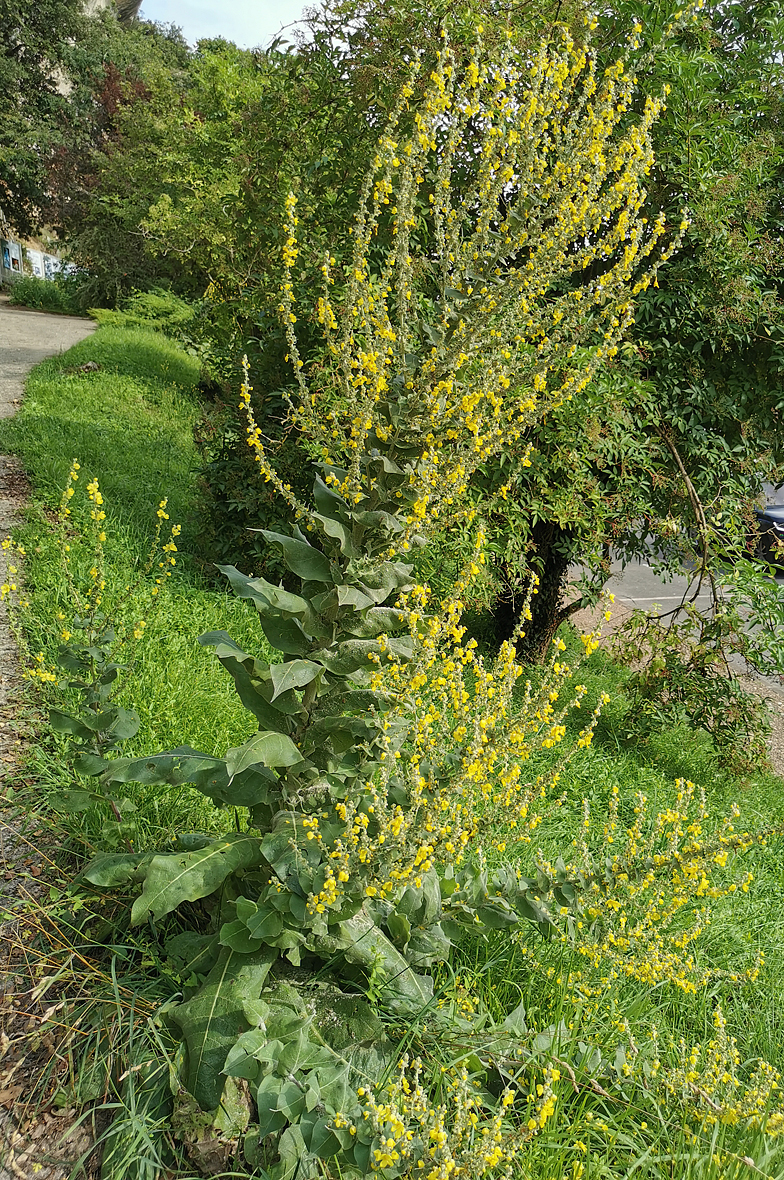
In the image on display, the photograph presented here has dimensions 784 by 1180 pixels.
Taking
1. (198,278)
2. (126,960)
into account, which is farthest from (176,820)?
(198,278)

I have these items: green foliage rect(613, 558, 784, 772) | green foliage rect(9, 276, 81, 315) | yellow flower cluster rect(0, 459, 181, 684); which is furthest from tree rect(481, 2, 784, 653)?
green foliage rect(9, 276, 81, 315)

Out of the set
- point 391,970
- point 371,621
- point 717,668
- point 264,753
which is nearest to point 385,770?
point 264,753

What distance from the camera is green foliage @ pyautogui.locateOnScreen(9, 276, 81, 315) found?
26969mm

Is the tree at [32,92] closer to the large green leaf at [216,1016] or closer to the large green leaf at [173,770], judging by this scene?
the large green leaf at [173,770]

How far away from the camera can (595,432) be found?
5.36 metres

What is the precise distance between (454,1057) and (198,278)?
16.9 meters

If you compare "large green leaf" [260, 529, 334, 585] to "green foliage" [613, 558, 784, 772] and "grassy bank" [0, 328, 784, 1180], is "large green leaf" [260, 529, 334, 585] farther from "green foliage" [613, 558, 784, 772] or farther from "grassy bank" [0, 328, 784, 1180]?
"green foliage" [613, 558, 784, 772]

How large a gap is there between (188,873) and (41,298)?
99.5 feet

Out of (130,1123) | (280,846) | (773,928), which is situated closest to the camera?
(130,1123)

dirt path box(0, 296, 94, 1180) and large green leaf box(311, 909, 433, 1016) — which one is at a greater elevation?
large green leaf box(311, 909, 433, 1016)

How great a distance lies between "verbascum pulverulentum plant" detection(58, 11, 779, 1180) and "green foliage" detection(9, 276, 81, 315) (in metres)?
28.6

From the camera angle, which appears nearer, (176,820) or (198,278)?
(176,820)

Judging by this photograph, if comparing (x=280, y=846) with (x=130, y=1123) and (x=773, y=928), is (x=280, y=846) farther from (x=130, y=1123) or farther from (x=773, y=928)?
(x=773, y=928)

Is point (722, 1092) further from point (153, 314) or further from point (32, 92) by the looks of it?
point (32, 92)
